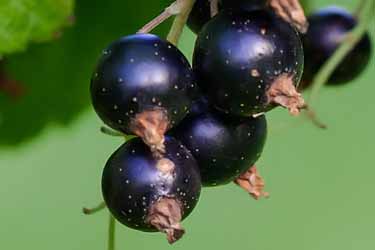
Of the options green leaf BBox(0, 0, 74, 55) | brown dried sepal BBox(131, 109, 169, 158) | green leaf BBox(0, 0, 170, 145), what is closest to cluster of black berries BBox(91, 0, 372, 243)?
brown dried sepal BBox(131, 109, 169, 158)

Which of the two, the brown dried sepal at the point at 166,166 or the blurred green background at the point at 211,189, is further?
the blurred green background at the point at 211,189

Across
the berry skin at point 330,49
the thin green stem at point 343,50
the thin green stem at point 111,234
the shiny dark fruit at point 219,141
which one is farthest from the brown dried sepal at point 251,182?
Answer: the berry skin at point 330,49

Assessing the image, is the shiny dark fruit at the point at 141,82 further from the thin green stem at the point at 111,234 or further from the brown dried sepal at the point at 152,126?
the thin green stem at the point at 111,234

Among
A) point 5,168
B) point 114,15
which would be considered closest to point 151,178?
point 114,15

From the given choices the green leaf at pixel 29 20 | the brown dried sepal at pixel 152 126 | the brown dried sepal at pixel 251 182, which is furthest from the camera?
the green leaf at pixel 29 20

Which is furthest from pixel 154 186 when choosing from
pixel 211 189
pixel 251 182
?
pixel 211 189

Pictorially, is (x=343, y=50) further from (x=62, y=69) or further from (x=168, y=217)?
(x=168, y=217)
